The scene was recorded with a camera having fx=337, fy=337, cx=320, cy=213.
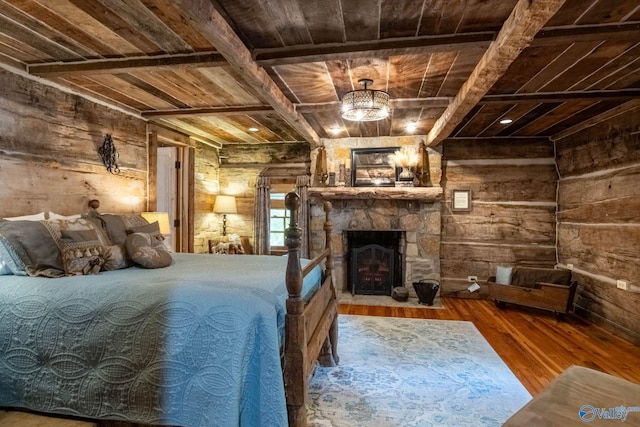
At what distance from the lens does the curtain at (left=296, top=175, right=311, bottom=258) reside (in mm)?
5129

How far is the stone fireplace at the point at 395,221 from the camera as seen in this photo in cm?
480

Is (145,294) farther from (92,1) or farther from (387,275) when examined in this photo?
(387,275)

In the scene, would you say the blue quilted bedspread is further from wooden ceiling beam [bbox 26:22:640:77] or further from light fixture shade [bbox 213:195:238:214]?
light fixture shade [bbox 213:195:238:214]

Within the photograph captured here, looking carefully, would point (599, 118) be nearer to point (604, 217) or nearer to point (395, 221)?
point (604, 217)

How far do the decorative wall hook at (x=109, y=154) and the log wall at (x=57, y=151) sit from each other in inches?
1.6

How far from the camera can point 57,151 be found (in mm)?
2914

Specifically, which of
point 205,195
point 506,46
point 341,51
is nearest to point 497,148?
point 506,46

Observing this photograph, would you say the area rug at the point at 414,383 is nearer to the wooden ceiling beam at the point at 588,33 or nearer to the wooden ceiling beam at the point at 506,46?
the wooden ceiling beam at the point at 506,46

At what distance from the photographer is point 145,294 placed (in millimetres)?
1562

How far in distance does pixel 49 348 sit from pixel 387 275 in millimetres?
4178

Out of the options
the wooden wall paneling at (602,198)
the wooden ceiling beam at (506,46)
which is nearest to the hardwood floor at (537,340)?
the wooden wall paneling at (602,198)

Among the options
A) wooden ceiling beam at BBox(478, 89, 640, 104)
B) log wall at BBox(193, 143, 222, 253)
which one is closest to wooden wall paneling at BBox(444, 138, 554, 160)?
wooden ceiling beam at BBox(478, 89, 640, 104)

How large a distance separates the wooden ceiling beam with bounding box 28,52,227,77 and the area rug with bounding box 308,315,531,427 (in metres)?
2.46

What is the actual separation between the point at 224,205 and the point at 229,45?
3.68 metres
